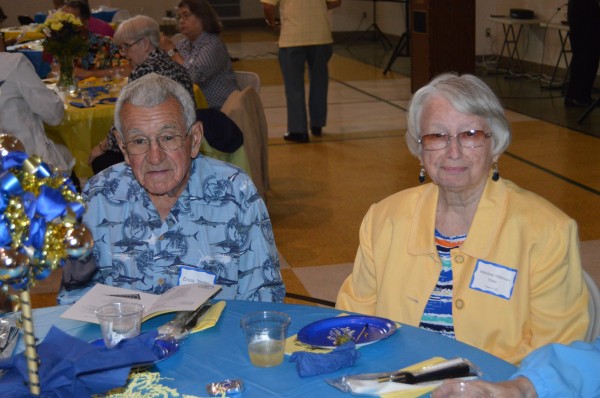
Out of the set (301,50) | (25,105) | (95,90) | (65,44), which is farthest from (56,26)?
(301,50)

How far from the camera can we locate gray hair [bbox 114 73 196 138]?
261 cm

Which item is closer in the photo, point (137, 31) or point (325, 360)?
point (325, 360)

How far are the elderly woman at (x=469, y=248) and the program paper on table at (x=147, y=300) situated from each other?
0.53 meters

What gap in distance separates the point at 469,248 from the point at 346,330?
18.3 inches

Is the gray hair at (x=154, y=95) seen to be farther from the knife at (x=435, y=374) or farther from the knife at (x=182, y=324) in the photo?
the knife at (x=435, y=374)

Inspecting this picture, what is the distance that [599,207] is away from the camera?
5.69 metres

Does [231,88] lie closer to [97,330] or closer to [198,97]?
[198,97]

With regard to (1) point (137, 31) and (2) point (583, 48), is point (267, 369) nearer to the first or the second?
(1) point (137, 31)

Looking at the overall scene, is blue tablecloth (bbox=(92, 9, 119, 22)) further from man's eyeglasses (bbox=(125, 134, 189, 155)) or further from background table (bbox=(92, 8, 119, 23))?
man's eyeglasses (bbox=(125, 134, 189, 155))

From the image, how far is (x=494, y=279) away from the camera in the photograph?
2.27 metres

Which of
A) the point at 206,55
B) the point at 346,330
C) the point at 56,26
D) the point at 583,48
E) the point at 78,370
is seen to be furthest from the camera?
the point at 583,48

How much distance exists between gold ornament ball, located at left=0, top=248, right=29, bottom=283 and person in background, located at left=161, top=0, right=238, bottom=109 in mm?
5166

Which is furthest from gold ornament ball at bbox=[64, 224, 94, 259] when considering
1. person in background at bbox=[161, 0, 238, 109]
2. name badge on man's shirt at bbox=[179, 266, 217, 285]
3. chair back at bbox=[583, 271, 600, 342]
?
person in background at bbox=[161, 0, 238, 109]

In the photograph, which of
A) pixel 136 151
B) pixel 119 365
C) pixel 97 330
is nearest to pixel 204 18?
pixel 136 151
